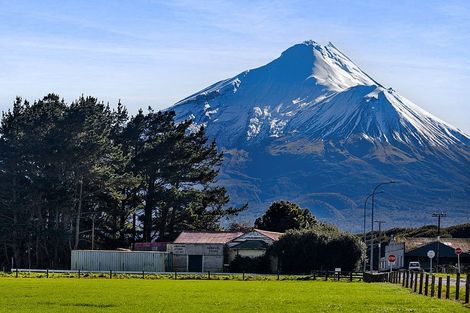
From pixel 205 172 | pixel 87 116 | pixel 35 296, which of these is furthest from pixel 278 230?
pixel 35 296

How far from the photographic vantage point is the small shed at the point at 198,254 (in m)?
101

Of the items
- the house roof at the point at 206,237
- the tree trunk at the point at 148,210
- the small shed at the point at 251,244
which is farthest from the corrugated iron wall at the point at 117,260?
the tree trunk at the point at 148,210

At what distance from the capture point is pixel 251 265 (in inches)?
3880

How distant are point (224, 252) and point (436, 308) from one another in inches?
2703

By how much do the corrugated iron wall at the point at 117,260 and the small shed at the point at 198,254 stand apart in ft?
9.69

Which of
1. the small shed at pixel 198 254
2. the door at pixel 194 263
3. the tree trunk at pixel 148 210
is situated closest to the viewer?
the small shed at pixel 198 254

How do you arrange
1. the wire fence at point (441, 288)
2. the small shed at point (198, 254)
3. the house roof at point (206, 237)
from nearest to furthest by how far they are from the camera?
the wire fence at point (441, 288) → the small shed at point (198, 254) → the house roof at point (206, 237)

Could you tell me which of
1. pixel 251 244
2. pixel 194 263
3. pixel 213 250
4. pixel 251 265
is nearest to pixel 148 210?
pixel 194 263

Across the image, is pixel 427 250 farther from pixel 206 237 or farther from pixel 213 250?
pixel 213 250

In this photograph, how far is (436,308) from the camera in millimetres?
33062

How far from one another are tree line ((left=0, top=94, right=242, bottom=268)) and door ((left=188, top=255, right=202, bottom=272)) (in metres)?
9.90

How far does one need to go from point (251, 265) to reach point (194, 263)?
655 centimetres

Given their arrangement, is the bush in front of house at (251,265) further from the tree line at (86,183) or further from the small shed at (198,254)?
the tree line at (86,183)

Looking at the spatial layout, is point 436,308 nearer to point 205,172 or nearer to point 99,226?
point 99,226
